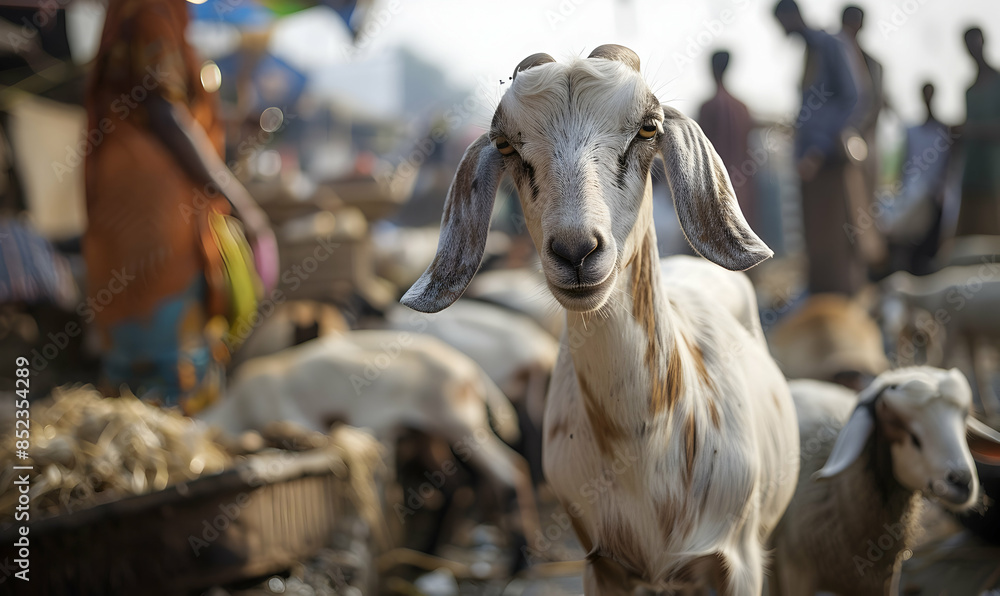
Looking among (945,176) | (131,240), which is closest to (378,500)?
(131,240)

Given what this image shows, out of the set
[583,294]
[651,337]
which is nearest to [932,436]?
[651,337]

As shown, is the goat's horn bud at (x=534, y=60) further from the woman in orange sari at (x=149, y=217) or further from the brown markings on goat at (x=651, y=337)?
the woman in orange sari at (x=149, y=217)

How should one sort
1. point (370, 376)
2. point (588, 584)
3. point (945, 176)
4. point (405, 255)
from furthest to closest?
point (405, 255) → point (945, 176) → point (370, 376) → point (588, 584)

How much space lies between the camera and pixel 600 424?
73.7 inches

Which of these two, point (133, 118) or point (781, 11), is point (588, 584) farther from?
point (781, 11)

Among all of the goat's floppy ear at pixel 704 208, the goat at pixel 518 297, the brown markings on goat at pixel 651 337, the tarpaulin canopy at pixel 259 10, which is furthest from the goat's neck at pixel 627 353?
the tarpaulin canopy at pixel 259 10

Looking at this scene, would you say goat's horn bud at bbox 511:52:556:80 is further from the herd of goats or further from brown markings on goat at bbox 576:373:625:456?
brown markings on goat at bbox 576:373:625:456

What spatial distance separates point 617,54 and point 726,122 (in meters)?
4.61

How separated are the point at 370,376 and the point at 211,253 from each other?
1.10 meters

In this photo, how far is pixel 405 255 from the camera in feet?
24.4

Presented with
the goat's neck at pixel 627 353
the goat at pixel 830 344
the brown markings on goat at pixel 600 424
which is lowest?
the goat at pixel 830 344

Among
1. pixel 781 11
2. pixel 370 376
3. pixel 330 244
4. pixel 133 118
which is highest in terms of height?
pixel 781 11

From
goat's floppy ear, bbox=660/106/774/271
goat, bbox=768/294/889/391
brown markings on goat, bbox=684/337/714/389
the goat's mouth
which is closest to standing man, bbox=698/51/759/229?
goat, bbox=768/294/889/391

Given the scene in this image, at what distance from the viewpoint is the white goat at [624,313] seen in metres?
1.68
